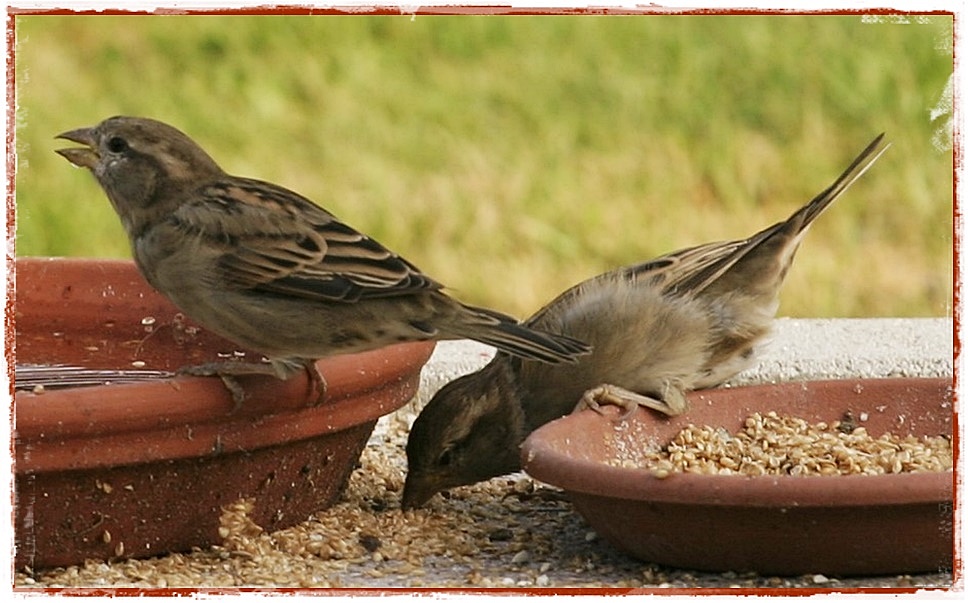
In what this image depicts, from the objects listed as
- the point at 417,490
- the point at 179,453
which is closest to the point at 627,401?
the point at 417,490

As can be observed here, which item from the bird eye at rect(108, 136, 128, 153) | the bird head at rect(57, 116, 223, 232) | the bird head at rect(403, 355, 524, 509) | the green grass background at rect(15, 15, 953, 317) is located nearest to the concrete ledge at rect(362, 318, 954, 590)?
the bird head at rect(403, 355, 524, 509)

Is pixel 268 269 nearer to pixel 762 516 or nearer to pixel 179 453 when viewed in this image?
pixel 179 453

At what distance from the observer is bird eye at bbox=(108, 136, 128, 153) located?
14.3 ft

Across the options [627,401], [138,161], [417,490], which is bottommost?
[417,490]

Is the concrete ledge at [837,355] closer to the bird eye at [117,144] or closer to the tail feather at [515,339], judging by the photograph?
the tail feather at [515,339]

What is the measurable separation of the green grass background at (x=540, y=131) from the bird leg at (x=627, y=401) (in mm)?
2571

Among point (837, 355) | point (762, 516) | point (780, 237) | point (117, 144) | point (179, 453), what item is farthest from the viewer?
point (837, 355)

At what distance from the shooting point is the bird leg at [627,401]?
441cm

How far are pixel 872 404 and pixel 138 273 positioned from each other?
1951 millimetres

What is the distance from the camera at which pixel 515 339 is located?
429cm

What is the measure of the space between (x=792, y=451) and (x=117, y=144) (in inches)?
70.4

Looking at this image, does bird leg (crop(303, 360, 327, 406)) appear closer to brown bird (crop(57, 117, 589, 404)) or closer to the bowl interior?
brown bird (crop(57, 117, 589, 404))

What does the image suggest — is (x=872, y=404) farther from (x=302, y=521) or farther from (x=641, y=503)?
(x=302, y=521)

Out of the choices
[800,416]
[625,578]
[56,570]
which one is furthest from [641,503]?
[56,570]
